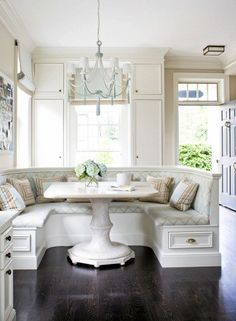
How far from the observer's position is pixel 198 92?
254 inches

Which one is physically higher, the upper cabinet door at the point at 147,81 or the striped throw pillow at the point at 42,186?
the upper cabinet door at the point at 147,81

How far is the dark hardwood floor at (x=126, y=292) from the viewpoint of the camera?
223 cm

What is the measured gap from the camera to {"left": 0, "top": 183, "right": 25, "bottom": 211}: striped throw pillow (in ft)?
10.6

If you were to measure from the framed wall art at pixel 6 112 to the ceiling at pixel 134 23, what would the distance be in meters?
0.93

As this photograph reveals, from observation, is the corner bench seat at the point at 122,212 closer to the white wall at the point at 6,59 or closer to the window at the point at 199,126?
the white wall at the point at 6,59

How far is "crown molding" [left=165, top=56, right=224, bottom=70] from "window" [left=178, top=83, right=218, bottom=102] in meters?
0.38

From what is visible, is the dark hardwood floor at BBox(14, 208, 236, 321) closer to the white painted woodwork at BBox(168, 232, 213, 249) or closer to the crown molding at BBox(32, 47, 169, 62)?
the white painted woodwork at BBox(168, 232, 213, 249)

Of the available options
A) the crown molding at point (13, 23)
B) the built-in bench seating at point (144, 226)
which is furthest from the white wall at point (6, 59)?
the built-in bench seating at point (144, 226)

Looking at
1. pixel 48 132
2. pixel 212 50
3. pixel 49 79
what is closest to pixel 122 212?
pixel 48 132

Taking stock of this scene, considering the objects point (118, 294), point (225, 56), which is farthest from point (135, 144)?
point (118, 294)

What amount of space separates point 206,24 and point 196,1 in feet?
2.60

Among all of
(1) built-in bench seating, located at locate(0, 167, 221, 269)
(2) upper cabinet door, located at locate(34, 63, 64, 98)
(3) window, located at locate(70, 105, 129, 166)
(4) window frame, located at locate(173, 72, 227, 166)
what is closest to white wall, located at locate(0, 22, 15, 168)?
(1) built-in bench seating, located at locate(0, 167, 221, 269)

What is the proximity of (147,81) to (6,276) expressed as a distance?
432cm

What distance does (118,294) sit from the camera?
2549mm
